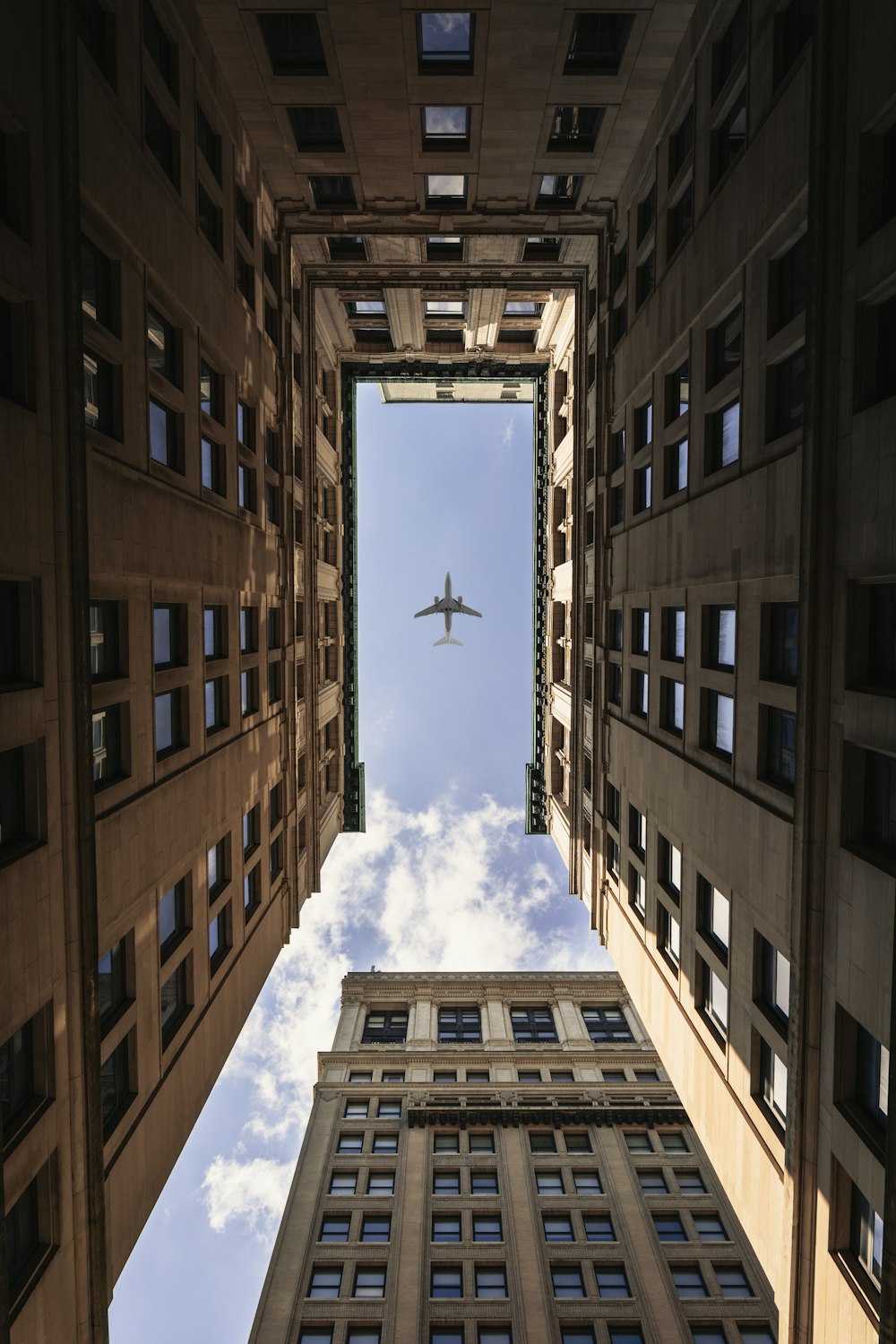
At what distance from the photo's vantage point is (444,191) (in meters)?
28.3

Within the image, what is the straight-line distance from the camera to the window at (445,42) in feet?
69.3

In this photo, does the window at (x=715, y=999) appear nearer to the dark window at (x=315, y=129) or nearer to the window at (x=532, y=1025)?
the dark window at (x=315, y=129)

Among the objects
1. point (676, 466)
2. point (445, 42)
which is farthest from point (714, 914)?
point (445, 42)

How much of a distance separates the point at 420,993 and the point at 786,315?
53362 millimetres

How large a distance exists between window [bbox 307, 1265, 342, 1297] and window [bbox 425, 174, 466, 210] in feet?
165

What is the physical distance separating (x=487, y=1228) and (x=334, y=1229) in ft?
26.7

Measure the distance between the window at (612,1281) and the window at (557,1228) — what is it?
6.36 feet

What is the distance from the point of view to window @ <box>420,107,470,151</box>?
80.2ft

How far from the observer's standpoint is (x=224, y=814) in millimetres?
22766

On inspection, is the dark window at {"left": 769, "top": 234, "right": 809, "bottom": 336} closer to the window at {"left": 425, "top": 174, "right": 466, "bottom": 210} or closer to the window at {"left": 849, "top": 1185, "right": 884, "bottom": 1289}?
the window at {"left": 425, "top": 174, "right": 466, "bottom": 210}

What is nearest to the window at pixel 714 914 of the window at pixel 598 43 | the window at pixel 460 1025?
the window at pixel 598 43

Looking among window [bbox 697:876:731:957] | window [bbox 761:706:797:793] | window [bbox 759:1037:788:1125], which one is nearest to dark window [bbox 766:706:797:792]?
window [bbox 761:706:797:793]

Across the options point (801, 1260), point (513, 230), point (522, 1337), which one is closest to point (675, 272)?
point (513, 230)

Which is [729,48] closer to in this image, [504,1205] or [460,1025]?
[504,1205]
